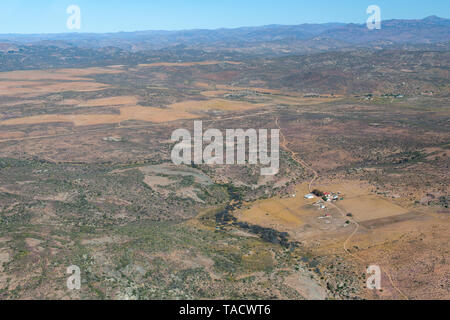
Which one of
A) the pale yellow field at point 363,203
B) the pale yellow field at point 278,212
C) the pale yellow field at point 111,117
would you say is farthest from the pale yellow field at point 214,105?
the pale yellow field at point 278,212

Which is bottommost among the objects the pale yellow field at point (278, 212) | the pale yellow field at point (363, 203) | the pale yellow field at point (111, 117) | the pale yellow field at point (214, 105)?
the pale yellow field at point (278, 212)

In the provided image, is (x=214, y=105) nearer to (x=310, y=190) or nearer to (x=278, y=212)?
(x=310, y=190)

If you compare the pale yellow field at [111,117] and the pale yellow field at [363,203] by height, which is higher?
the pale yellow field at [111,117]

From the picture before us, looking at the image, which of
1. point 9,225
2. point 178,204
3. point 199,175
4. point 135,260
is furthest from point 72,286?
point 199,175

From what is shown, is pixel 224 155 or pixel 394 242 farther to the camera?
pixel 224 155

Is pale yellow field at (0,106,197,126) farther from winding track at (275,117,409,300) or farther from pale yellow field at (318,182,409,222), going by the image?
pale yellow field at (318,182,409,222)

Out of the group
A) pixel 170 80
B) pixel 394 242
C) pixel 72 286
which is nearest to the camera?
pixel 72 286

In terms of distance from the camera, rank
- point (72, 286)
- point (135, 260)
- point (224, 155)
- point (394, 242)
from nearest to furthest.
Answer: point (72, 286) < point (135, 260) < point (394, 242) < point (224, 155)

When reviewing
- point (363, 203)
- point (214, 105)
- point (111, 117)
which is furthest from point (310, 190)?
point (214, 105)

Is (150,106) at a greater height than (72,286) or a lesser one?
greater

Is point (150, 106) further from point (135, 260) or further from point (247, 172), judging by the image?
point (135, 260)

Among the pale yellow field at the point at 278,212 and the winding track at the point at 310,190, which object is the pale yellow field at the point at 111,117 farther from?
the pale yellow field at the point at 278,212
